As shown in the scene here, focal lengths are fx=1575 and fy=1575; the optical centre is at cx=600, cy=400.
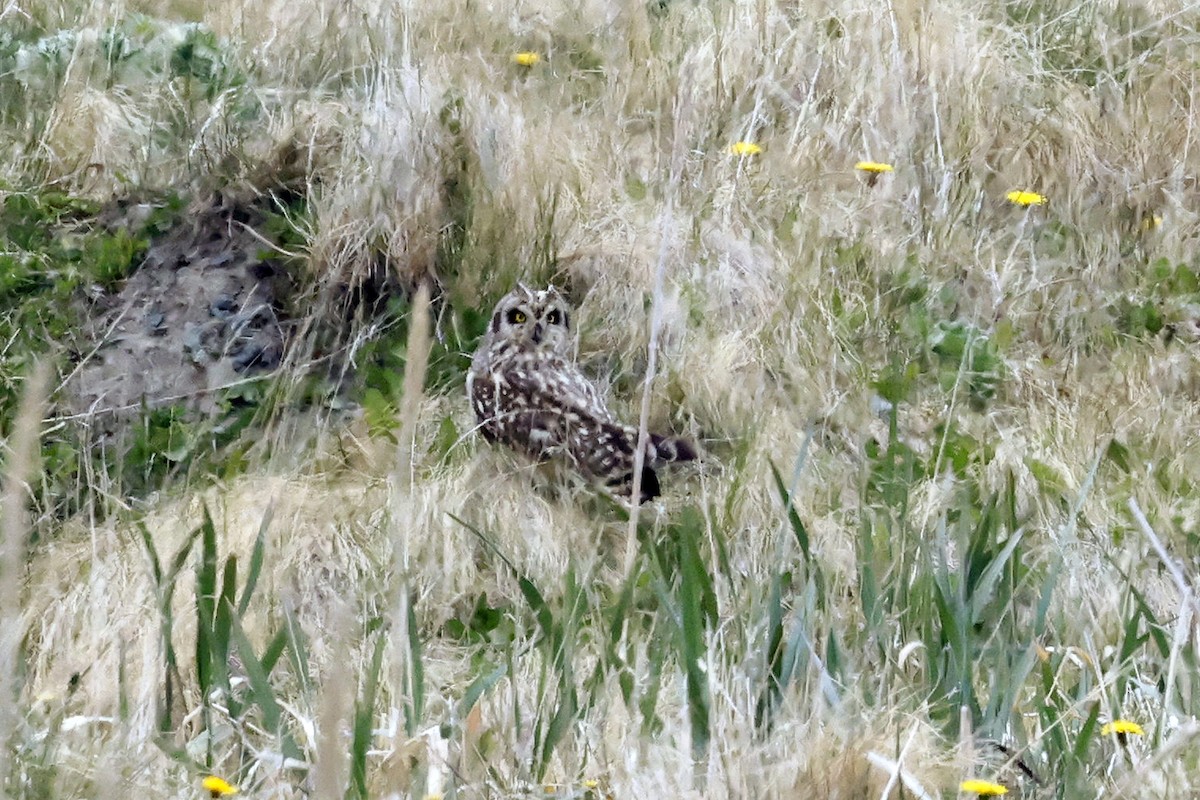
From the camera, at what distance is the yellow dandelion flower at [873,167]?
5090mm

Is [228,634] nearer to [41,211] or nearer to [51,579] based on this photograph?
[51,579]

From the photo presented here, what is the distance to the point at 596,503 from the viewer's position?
393 cm

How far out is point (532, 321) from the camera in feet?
14.1

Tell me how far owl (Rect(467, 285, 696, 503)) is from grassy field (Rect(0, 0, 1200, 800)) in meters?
0.09

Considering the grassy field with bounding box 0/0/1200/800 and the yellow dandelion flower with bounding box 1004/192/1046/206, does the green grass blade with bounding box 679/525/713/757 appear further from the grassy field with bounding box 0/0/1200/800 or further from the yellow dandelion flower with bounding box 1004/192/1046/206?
the yellow dandelion flower with bounding box 1004/192/1046/206

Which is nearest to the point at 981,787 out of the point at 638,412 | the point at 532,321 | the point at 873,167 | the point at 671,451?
the point at 671,451

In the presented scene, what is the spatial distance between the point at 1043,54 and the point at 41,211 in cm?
349

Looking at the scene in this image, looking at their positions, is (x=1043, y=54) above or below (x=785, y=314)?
above

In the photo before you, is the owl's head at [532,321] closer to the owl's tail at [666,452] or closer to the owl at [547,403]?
the owl at [547,403]

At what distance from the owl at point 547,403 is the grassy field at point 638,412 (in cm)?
9

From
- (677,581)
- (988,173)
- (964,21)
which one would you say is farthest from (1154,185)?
(677,581)

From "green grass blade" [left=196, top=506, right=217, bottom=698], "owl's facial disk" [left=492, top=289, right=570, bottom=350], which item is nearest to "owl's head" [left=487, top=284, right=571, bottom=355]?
"owl's facial disk" [left=492, top=289, right=570, bottom=350]

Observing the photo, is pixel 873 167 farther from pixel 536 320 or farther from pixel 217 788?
pixel 217 788

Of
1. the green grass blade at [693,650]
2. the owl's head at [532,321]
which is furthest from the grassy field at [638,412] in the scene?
the owl's head at [532,321]
